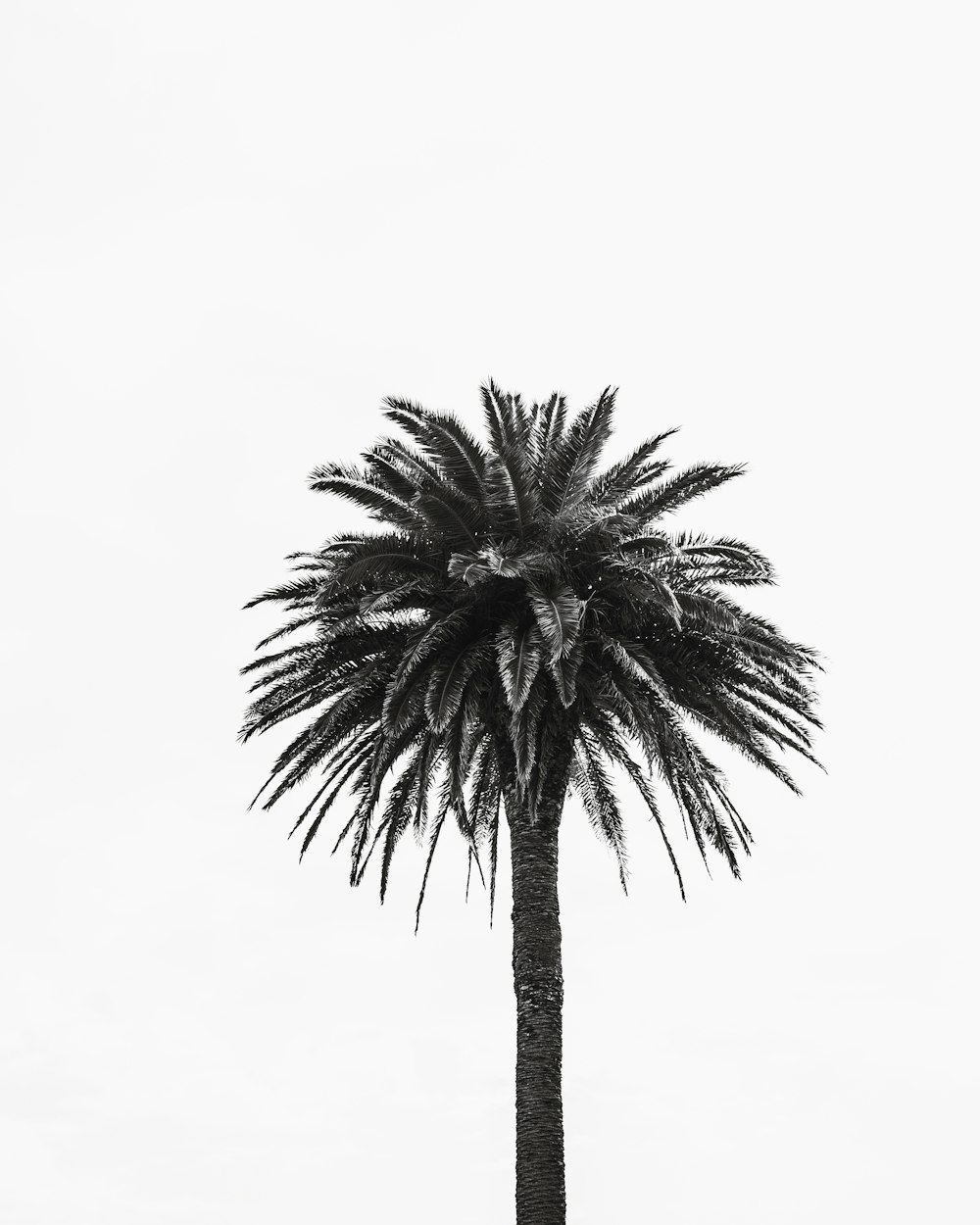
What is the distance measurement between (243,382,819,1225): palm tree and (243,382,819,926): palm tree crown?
36 mm

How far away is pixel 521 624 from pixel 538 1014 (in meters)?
5.74

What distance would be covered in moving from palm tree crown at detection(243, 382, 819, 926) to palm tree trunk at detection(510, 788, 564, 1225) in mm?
861

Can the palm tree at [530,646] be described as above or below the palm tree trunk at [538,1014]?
above

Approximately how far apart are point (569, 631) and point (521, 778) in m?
2.39

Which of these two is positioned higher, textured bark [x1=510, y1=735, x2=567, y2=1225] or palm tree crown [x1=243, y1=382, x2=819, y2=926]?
palm tree crown [x1=243, y1=382, x2=819, y2=926]

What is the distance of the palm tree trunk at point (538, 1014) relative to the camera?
19.8 meters

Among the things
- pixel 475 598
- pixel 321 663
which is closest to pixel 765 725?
pixel 475 598

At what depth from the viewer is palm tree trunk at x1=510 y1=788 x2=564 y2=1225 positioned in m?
19.8

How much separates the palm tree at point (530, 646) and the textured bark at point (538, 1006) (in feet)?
0.10

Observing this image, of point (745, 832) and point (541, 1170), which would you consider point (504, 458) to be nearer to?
point (745, 832)

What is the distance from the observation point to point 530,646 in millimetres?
20781

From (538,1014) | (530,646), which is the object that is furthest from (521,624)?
(538,1014)

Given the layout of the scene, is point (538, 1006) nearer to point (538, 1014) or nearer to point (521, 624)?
point (538, 1014)

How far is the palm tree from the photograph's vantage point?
20.8 metres
